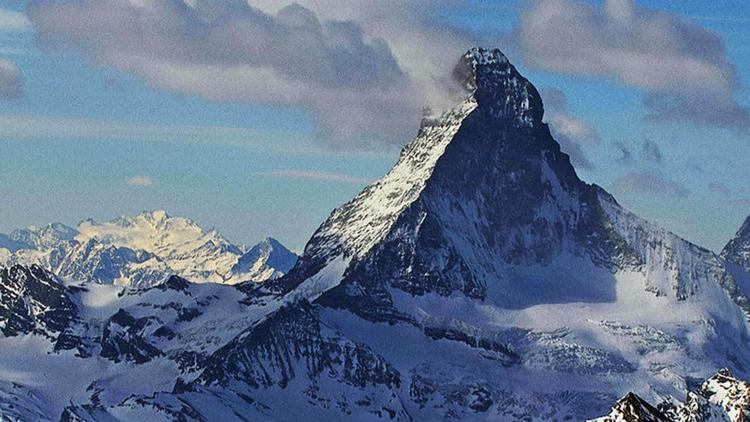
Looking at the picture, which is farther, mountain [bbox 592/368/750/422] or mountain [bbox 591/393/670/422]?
mountain [bbox 592/368/750/422]

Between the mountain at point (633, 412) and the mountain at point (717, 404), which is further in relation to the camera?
the mountain at point (717, 404)

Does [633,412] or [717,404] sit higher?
[717,404]

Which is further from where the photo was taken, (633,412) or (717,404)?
(717,404)

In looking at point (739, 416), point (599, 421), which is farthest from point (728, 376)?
point (599, 421)

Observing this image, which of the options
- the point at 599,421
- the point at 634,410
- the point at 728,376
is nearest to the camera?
the point at 634,410

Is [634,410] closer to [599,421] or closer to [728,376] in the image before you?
[599,421]

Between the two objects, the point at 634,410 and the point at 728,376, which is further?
the point at 728,376

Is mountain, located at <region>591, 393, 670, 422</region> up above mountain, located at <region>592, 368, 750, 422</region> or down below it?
below

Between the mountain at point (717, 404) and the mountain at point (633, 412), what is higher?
the mountain at point (717, 404)

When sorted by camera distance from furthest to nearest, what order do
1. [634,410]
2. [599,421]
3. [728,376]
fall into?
1. [728,376]
2. [599,421]
3. [634,410]
